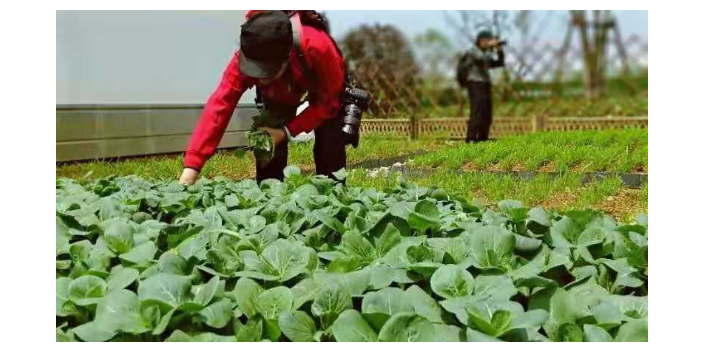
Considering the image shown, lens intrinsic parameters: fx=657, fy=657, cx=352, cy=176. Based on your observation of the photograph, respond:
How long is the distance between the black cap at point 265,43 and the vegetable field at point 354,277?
97cm

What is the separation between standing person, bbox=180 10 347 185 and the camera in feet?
9.23

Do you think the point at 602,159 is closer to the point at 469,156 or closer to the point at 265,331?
the point at 469,156

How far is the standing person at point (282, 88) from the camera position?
281 centimetres

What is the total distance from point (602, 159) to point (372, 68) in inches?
78.1

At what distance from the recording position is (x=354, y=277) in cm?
125

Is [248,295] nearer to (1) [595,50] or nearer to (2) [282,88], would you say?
(1) [595,50]

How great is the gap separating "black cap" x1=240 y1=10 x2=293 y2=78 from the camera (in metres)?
0.52

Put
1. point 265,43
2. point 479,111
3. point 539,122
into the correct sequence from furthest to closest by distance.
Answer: point 539,122, point 479,111, point 265,43

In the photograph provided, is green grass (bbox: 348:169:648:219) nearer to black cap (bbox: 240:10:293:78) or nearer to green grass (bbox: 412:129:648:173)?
green grass (bbox: 412:129:648:173)

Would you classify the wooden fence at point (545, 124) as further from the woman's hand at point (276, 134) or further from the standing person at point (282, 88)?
the woman's hand at point (276, 134)

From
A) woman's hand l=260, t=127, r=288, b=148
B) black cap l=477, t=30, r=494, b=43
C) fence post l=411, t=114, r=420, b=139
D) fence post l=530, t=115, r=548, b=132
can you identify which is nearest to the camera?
woman's hand l=260, t=127, r=288, b=148

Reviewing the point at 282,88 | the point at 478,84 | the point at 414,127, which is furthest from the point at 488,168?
the point at 478,84

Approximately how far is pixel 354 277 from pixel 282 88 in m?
2.20

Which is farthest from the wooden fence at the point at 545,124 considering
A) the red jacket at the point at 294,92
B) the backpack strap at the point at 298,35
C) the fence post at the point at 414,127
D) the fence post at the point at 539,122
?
the backpack strap at the point at 298,35
